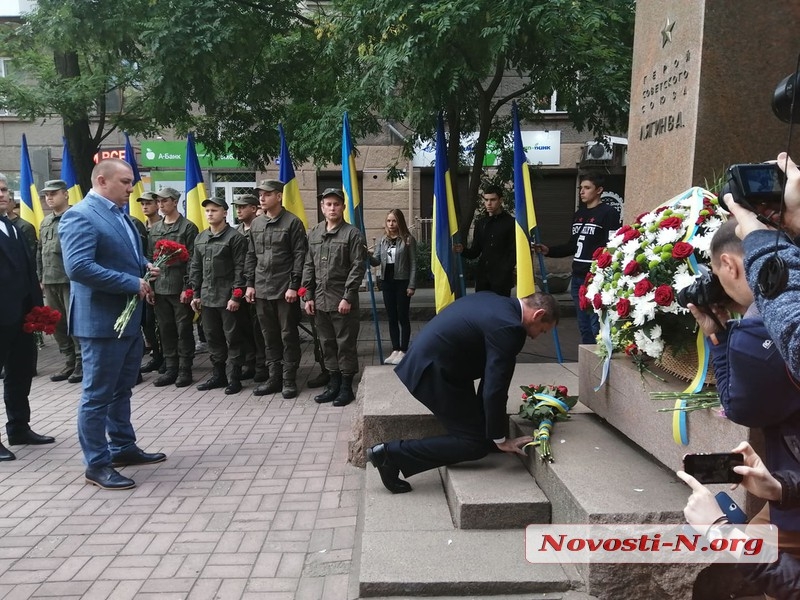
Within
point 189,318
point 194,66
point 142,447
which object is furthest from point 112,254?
point 194,66

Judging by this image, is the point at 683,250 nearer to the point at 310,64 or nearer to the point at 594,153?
the point at 310,64

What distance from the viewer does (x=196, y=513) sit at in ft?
12.0

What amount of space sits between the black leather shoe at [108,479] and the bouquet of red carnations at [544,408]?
255 cm

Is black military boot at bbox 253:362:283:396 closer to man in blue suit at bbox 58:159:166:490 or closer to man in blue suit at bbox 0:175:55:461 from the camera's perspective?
A: man in blue suit at bbox 0:175:55:461

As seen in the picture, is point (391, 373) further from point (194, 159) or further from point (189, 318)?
point (194, 159)

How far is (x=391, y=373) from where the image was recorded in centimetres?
522

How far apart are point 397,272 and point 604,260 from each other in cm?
391

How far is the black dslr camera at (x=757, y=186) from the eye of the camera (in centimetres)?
160

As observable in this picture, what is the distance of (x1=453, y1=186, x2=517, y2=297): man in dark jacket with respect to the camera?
24.0 ft

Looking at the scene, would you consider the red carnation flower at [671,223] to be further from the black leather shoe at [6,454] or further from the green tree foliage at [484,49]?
the black leather shoe at [6,454]

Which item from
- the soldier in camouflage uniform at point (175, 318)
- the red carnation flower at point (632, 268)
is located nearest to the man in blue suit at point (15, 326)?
the soldier in camouflage uniform at point (175, 318)

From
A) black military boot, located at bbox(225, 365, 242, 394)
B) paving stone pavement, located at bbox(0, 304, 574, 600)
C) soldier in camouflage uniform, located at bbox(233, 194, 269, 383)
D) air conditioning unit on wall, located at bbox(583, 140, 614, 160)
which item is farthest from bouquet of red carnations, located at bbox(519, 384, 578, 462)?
air conditioning unit on wall, located at bbox(583, 140, 614, 160)

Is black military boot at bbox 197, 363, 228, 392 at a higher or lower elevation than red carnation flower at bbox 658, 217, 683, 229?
lower

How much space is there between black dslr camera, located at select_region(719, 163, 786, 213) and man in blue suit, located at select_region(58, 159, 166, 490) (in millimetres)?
3429
